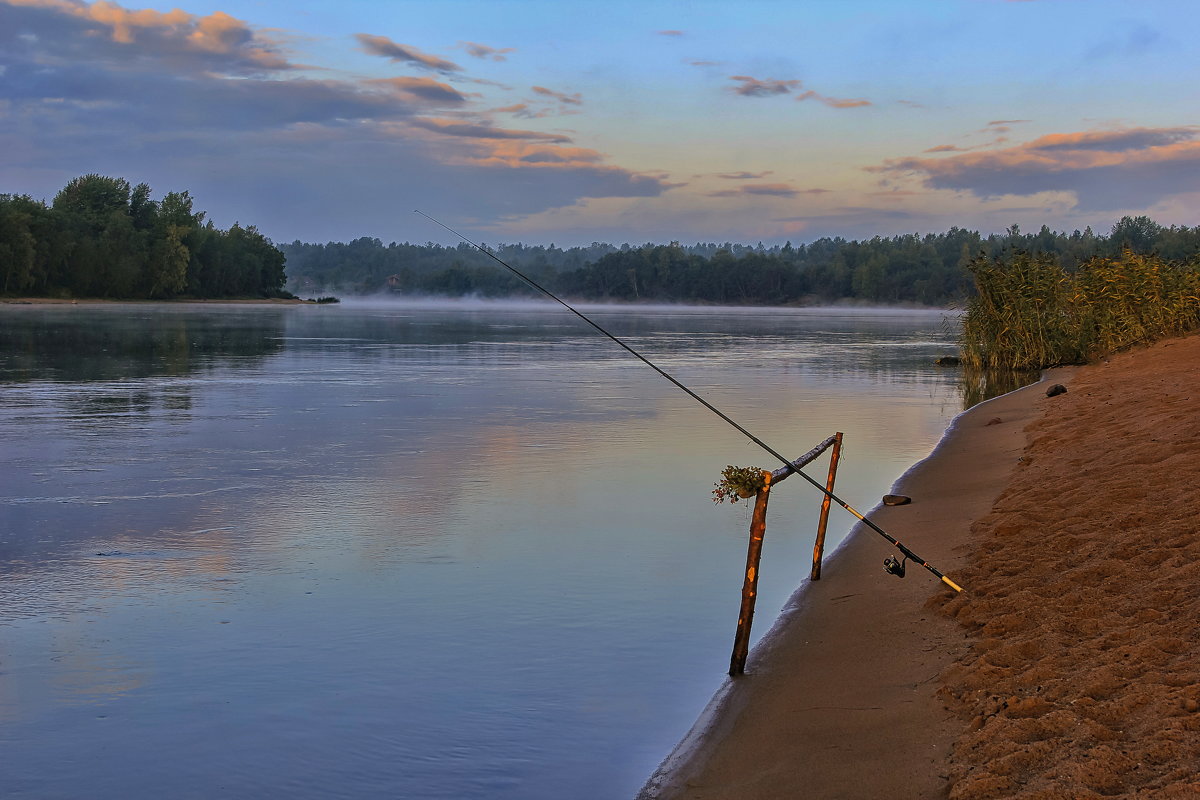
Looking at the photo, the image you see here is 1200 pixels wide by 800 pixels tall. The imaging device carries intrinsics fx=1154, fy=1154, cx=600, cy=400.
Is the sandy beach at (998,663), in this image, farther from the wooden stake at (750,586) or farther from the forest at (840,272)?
the forest at (840,272)

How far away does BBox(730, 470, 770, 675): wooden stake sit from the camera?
6508 millimetres

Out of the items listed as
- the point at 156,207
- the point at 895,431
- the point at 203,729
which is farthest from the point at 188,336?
the point at 156,207

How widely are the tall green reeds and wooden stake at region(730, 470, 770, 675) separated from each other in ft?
71.8

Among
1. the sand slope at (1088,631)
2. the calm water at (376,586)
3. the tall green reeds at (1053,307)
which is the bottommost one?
the calm water at (376,586)

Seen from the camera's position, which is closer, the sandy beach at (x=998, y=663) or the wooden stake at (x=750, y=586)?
the sandy beach at (x=998, y=663)

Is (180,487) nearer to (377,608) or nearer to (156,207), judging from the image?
(377,608)

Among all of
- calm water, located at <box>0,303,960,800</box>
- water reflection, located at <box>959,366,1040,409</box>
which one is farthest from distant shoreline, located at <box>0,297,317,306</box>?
water reflection, located at <box>959,366,1040,409</box>

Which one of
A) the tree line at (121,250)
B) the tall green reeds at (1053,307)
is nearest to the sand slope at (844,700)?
the tall green reeds at (1053,307)

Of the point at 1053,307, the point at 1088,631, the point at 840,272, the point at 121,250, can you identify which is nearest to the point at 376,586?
the point at 1088,631

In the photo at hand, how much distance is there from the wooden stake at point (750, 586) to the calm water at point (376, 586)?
210mm

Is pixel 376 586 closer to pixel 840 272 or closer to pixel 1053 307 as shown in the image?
pixel 1053 307

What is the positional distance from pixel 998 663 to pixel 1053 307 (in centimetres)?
2626

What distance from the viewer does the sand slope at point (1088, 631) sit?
14.0ft

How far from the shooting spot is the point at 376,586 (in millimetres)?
8664
